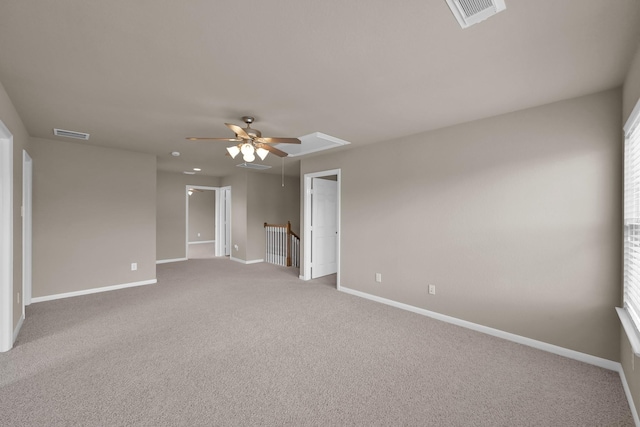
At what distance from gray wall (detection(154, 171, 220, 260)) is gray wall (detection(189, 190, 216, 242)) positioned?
330 cm

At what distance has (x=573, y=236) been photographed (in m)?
2.62

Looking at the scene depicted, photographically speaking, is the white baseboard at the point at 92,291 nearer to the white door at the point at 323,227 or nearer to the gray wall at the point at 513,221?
the white door at the point at 323,227

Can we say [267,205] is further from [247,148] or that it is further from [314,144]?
[247,148]

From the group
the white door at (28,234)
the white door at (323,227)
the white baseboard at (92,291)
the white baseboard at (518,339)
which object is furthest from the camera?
the white door at (323,227)

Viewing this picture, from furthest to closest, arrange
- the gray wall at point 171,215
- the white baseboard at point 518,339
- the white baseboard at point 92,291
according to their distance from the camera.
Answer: the gray wall at point 171,215, the white baseboard at point 92,291, the white baseboard at point 518,339

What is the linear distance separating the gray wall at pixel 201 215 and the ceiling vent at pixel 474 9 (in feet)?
35.1

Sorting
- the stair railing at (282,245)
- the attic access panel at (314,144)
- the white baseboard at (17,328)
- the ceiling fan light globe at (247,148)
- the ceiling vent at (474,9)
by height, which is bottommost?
the white baseboard at (17,328)

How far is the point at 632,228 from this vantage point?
2174 mm

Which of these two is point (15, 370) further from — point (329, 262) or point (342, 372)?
point (329, 262)

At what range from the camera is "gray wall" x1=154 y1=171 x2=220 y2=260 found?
7227 mm

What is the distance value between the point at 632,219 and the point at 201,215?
11.5 m

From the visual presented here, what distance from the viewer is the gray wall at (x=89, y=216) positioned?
163 inches

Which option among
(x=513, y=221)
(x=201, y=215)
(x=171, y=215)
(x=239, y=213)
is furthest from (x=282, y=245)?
(x=201, y=215)

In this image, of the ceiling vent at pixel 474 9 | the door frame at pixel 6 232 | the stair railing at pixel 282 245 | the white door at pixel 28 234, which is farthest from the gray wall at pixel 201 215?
the ceiling vent at pixel 474 9
